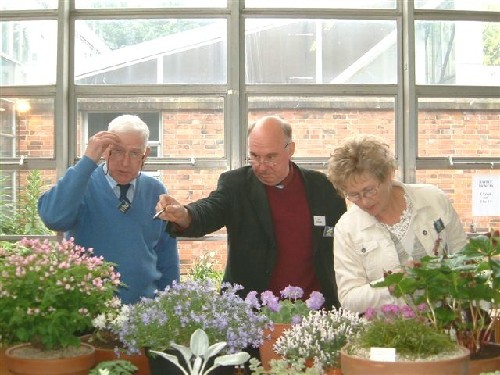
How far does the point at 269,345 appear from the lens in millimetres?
2164

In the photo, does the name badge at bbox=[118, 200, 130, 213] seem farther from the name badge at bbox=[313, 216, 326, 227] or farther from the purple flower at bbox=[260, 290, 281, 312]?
the purple flower at bbox=[260, 290, 281, 312]

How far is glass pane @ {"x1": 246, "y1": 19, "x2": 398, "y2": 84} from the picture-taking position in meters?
6.39

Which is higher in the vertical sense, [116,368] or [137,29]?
[137,29]

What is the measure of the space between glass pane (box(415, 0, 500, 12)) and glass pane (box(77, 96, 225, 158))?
1.91 metres

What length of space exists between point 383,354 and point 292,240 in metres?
1.48

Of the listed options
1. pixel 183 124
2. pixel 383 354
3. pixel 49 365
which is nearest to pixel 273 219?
pixel 49 365

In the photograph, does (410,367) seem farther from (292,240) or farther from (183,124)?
(183,124)

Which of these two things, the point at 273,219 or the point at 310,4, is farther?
the point at 310,4

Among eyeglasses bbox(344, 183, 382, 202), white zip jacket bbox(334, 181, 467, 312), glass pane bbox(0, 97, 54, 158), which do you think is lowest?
white zip jacket bbox(334, 181, 467, 312)

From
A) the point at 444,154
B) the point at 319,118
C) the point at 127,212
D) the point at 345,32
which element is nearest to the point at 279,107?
the point at 319,118

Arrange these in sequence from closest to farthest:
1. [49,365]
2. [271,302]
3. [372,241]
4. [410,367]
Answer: [410,367]
[49,365]
[271,302]
[372,241]

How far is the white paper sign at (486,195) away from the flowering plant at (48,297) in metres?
4.86

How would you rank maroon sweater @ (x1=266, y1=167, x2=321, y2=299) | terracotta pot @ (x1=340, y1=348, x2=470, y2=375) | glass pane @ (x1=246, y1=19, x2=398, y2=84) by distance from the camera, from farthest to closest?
1. glass pane @ (x1=246, y1=19, x2=398, y2=84)
2. maroon sweater @ (x1=266, y1=167, x2=321, y2=299)
3. terracotta pot @ (x1=340, y1=348, x2=470, y2=375)

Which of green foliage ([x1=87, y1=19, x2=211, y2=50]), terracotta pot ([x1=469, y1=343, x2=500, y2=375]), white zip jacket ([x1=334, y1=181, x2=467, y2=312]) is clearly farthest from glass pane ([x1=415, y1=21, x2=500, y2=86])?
terracotta pot ([x1=469, y1=343, x2=500, y2=375])
